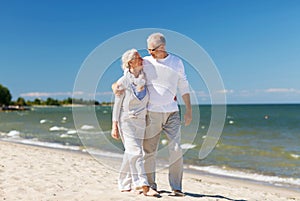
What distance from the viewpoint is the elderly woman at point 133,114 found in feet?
13.4

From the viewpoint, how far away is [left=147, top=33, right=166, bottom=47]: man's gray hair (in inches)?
161

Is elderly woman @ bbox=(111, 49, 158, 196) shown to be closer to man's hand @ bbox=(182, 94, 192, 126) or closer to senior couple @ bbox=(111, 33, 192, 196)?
senior couple @ bbox=(111, 33, 192, 196)

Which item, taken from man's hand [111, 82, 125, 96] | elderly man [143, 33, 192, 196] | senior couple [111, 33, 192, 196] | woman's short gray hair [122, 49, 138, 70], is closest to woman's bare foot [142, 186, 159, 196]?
senior couple [111, 33, 192, 196]

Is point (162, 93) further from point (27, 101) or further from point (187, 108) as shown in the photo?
point (27, 101)

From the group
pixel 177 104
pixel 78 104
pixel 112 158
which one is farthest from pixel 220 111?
pixel 112 158

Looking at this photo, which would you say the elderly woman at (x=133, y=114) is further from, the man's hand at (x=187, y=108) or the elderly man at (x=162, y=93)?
the man's hand at (x=187, y=108)

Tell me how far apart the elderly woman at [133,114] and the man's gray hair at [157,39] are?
0.77 ft

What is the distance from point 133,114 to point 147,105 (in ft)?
0.71

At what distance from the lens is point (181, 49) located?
456 centimetres

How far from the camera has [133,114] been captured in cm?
411

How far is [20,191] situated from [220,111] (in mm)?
3183

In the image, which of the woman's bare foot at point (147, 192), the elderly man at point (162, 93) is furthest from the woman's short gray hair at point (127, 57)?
the woman's bare foot at point (147, 192)

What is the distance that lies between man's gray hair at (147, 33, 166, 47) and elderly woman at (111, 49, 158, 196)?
0.24 metres

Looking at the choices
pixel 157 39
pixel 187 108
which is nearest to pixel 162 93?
pixel 187 108
